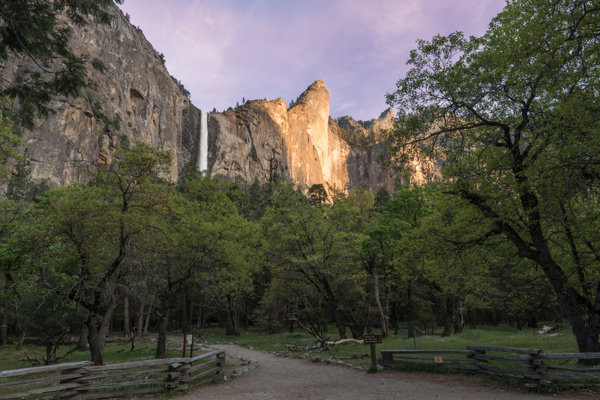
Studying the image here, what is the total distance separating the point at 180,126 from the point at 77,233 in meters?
79.9

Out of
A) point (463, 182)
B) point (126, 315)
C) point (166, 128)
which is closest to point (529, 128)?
point (463, 182)

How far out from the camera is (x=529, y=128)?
10.3 m

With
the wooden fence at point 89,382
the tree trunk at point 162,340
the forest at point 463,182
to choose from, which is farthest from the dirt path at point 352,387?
the tree trunk at point 162,340

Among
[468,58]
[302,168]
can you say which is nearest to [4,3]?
[468,58]

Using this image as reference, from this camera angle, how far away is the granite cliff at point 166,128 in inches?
2122

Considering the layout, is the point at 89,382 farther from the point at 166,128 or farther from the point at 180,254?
the point at 166,128

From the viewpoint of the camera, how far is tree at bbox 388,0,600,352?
788 centimetres

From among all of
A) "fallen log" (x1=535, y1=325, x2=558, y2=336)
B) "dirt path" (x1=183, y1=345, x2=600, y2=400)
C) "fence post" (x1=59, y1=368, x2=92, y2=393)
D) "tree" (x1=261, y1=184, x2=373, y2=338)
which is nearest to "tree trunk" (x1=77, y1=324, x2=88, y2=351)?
"tree" (x1=261, y1=184, x2=373, y2=338)

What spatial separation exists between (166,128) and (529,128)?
82.0 m

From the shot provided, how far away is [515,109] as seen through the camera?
11.4 metres

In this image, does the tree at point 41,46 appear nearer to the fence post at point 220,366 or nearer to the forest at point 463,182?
the forest at point 463,182

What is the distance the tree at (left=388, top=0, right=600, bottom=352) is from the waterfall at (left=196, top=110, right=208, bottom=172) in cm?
7852

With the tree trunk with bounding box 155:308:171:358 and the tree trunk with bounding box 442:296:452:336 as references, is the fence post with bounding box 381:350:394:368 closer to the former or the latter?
the tree trunk with bounding box 155:308:171:358

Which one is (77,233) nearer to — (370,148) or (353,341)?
(353,341)
